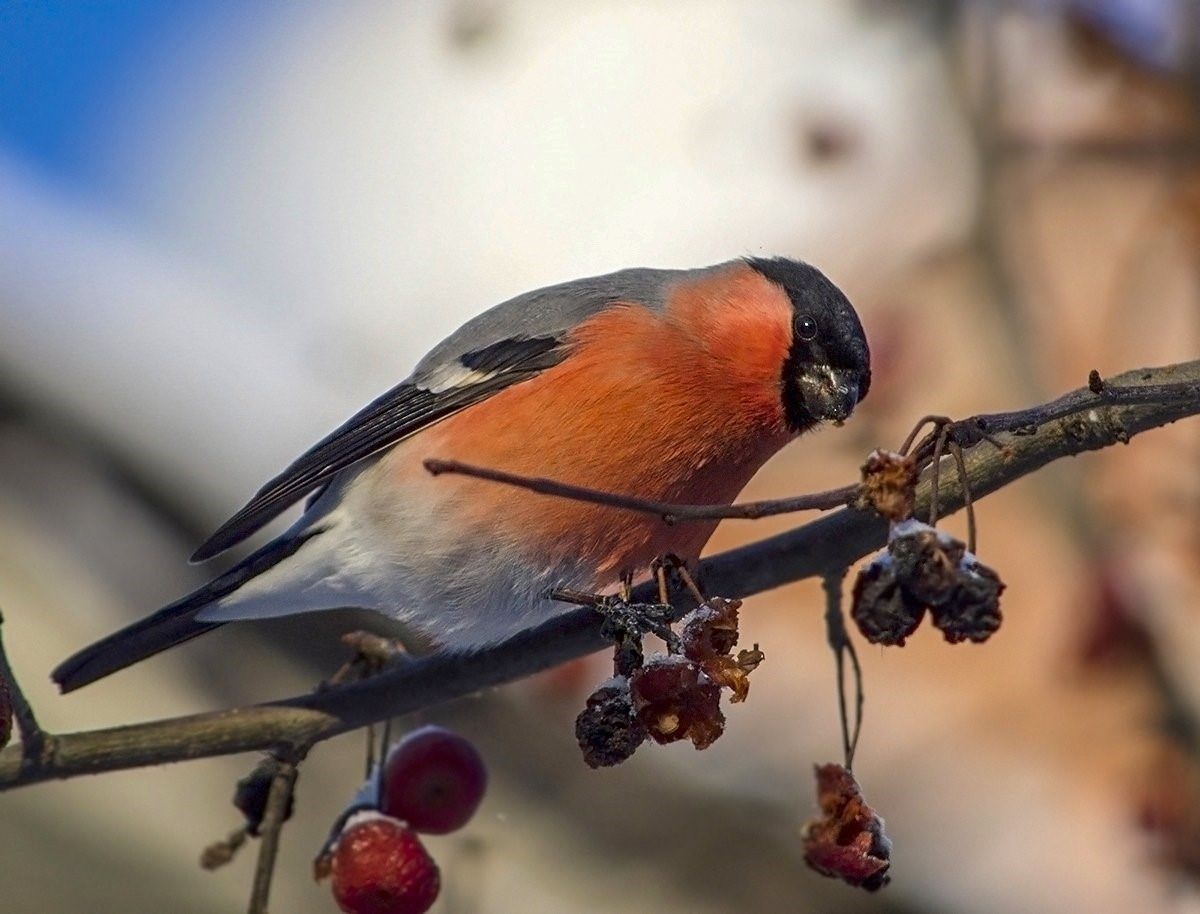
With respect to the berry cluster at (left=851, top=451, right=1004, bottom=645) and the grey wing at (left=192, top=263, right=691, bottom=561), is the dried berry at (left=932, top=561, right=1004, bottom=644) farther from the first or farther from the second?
the grey wing at (left=192, top=263, right=691, bottom=561)

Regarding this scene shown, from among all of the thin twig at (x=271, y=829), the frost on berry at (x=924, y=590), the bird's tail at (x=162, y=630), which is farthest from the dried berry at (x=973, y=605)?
the bird's tail at (x=162, y=630)

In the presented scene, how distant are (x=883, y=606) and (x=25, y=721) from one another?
2.37ft

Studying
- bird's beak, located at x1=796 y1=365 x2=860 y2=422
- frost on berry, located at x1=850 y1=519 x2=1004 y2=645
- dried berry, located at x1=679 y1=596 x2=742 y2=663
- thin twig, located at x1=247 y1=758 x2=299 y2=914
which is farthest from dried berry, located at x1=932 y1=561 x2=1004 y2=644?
bird's beak, located at x1=796 y1=365 x2=860 y2=422

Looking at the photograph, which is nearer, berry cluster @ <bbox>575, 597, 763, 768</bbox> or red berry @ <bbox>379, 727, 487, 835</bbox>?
berry cluster @ <bbox>575, 597, 763, 768</bbox>

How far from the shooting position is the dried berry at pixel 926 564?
2.97 ft

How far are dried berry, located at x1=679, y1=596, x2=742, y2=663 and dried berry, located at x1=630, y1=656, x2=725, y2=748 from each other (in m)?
0.01

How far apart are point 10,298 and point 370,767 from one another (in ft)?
6.71

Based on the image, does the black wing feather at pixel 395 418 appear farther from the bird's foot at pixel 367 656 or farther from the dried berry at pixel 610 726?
the dried berry at pixel 610 726

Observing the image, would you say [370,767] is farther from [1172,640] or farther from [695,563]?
[1172,640]

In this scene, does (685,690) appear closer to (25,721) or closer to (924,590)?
(924,590)

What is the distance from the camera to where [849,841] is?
44.7 inches

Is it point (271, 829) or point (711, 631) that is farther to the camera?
point (271, 829)

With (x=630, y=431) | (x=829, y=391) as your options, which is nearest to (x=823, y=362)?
(x=829, y=391)

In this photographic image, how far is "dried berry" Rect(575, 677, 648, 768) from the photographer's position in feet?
3.72
